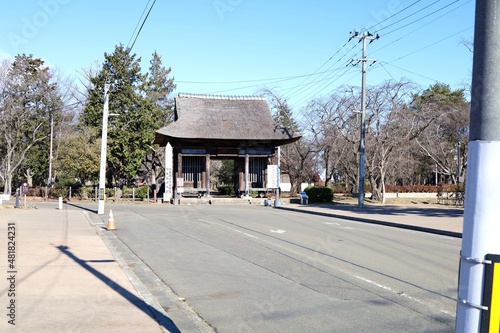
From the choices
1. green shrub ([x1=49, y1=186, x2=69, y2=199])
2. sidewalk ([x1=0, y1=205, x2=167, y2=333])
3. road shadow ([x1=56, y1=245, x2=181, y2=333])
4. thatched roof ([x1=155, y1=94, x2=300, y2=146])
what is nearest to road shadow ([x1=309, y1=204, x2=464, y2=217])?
thatched roof ([x1=155, y1=94, x2=300, y2=146])

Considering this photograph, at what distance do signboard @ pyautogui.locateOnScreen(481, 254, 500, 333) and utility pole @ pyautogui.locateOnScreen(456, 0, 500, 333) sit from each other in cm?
2

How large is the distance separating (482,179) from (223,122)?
4060 centimetres

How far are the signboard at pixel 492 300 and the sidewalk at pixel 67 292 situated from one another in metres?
4.32

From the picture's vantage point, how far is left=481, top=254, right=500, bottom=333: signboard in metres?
2.51

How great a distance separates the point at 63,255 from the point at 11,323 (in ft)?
18.7

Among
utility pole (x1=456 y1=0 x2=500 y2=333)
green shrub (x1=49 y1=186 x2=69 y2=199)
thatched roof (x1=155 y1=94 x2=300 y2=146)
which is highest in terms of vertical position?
thatched roof (x1=155 y1=94 x2=300 y2=146)

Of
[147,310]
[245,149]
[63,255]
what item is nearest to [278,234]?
[63,255]

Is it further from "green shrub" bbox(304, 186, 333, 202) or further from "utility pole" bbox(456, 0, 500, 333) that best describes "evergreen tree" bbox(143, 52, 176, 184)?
"utility pole" bbox(456, 0, 500, 333)

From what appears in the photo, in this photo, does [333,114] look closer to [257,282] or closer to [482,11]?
[257,282]

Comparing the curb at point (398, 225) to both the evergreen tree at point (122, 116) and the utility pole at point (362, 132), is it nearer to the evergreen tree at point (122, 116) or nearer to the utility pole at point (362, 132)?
the utility pole at point (362, 132)

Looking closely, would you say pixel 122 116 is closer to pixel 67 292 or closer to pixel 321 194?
pixel 321 194

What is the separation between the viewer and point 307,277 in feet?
31.2

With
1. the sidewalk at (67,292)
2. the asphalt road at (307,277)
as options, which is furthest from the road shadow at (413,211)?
the sidewalk at (67,292)

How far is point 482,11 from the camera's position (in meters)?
2.73
